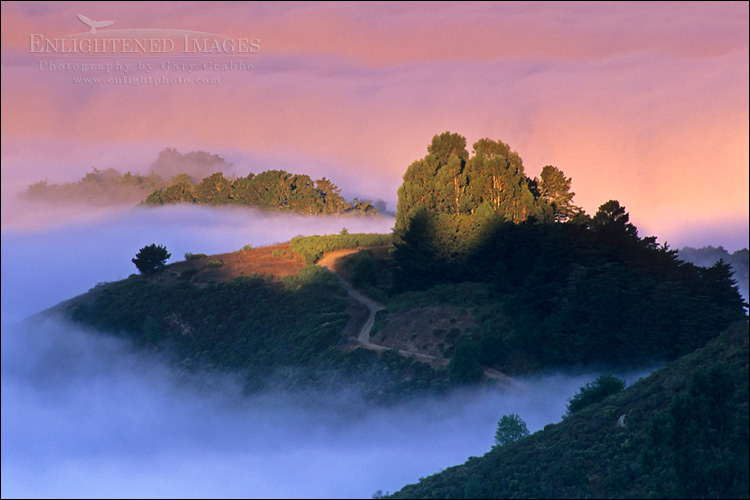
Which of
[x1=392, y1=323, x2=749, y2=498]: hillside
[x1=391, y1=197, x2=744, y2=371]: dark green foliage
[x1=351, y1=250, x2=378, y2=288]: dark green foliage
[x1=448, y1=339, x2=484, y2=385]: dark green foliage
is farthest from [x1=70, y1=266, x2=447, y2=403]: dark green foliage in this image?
[x1=392, y1=323, x2=749, y2=498]: hillside

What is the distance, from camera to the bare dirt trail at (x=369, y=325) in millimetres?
56844

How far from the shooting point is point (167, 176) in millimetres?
164625

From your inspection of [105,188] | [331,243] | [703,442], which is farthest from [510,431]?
[105,188]

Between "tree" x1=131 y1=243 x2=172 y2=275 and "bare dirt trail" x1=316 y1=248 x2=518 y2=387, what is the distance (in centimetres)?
1488

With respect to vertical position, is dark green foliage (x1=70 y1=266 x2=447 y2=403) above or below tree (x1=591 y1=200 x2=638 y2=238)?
below

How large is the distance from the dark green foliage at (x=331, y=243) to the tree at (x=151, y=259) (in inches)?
455

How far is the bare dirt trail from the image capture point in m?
56.8

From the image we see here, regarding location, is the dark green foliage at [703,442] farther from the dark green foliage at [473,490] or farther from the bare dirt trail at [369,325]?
the bare dirt trail at [369,325]

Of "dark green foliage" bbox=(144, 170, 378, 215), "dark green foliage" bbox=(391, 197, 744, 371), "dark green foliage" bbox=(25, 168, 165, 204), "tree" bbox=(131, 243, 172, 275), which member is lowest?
"dark green foliage" bbox=(391, 197, 744, 371)

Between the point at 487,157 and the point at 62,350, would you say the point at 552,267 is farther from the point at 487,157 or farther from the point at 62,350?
the point at 62,350

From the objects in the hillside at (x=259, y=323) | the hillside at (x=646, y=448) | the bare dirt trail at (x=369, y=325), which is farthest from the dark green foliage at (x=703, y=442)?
the hillside at (x=259, y=323)

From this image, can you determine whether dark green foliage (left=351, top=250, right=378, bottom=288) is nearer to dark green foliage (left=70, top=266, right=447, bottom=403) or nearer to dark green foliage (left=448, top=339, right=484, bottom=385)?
dark green foliage (left=70, top=266, right=447, bottom=403)

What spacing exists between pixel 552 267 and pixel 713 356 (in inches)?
881

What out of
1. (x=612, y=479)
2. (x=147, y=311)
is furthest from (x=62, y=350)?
(x=612, y=479)
